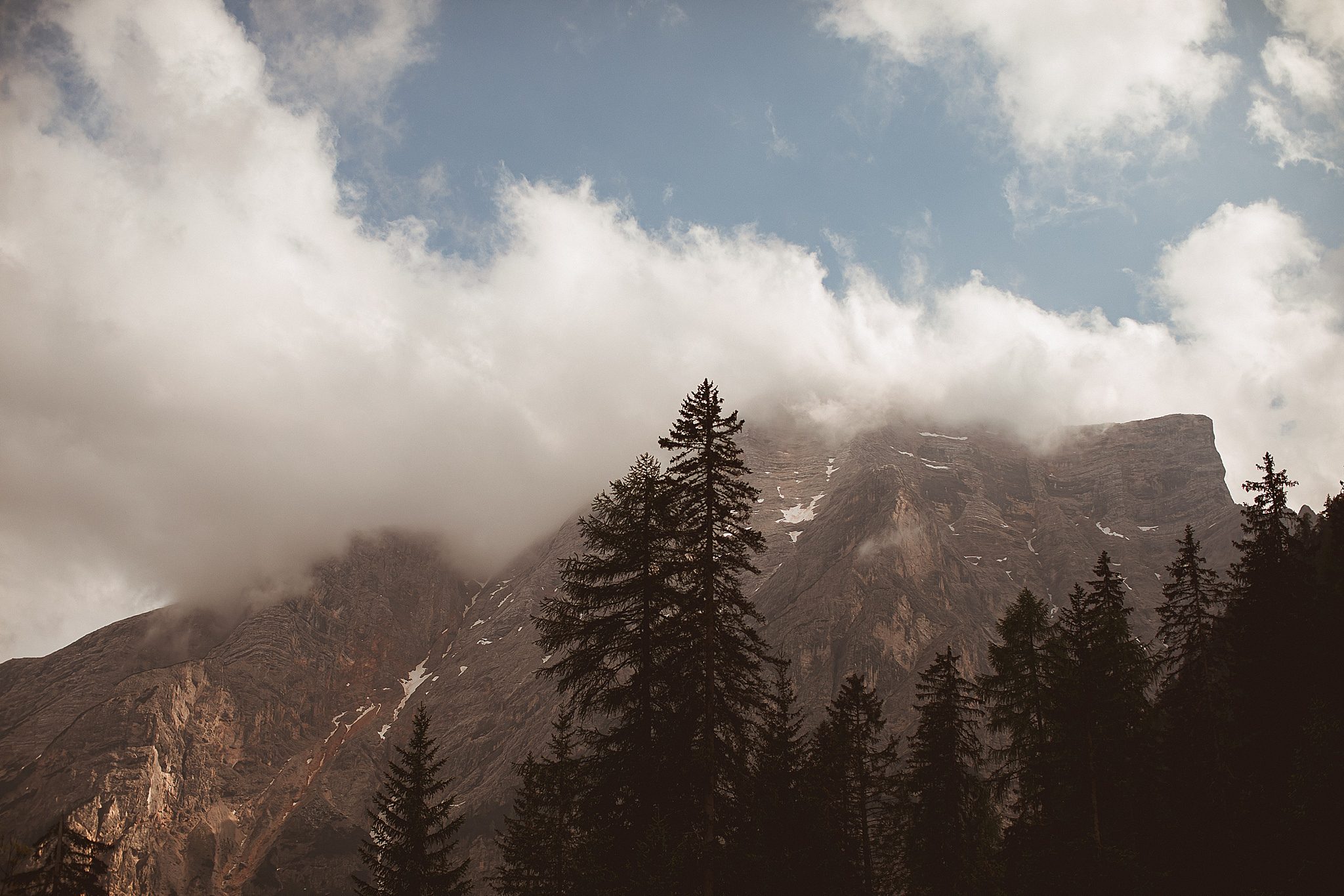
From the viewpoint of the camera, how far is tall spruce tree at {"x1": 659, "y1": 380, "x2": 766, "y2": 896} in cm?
2239

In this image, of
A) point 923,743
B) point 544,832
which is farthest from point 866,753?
point 544,832

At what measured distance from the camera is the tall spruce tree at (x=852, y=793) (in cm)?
2938

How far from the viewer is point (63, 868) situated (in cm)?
2620

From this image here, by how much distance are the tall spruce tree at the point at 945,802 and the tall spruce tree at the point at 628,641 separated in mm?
13795

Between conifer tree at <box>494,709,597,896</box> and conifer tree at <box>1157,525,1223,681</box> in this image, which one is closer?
conifer tree at <box>494,709,597,896</box>

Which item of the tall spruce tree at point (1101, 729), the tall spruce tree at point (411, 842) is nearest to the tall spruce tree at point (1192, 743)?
the tall spruce tree at point (1101, 729)

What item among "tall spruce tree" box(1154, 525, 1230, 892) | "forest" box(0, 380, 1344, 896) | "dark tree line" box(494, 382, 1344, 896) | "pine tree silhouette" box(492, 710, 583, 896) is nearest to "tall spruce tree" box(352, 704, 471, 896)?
"forest" box(0, 380, 1344, 896)

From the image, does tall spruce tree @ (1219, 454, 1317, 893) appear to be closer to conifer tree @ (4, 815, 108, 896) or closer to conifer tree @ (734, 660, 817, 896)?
conifer tree @ (734, 660, 817, 896)

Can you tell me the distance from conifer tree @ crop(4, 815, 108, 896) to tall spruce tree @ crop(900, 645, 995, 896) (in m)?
27.8

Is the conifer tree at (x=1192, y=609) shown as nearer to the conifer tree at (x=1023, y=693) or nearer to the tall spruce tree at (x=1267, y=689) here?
the tall spruce tree at (x=1267, y=689)

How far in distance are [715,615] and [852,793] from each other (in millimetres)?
17183

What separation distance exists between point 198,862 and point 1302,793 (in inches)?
8470

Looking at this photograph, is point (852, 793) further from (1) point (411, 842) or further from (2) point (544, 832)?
(1) point (411, 842)

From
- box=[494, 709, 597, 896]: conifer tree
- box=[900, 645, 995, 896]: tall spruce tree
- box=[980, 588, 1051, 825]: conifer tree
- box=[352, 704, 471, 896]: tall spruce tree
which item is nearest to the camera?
box=[352, 704, 471, 896]: tall spruce tree
